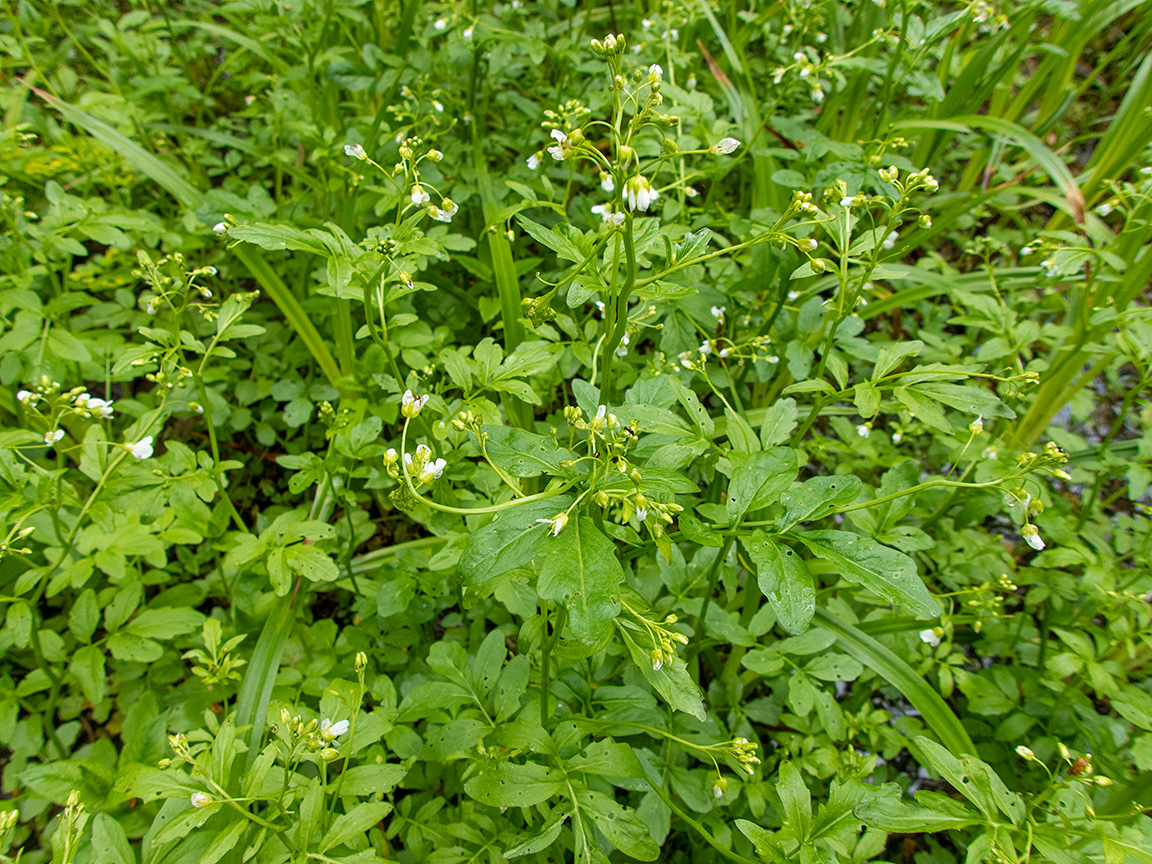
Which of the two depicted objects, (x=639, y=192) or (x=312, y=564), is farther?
(x=312, y=564)

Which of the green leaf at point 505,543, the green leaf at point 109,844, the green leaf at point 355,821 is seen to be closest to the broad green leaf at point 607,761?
the green leaf at point 355,821

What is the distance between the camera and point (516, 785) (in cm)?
137

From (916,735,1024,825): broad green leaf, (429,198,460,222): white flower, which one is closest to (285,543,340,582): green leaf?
(429,198,460,222): white flower

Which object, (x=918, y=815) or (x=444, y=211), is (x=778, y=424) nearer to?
(x=918, y=815)

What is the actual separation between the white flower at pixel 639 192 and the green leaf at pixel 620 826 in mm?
1160

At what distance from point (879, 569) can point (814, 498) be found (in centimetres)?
18

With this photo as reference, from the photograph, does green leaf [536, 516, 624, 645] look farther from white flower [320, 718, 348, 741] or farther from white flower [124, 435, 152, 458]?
white flower [124, 435, 152, 458]

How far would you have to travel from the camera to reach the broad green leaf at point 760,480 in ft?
4.34

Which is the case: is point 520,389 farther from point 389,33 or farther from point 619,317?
point 389,33

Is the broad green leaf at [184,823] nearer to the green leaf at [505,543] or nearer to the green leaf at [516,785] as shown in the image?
the green leaf at [516,785]

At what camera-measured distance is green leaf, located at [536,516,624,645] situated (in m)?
1.07

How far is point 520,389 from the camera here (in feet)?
5.71

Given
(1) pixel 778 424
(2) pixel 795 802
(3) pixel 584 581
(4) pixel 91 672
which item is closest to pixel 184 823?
(4) pixel 91 672

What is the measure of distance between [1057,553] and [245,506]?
289 centimetres
